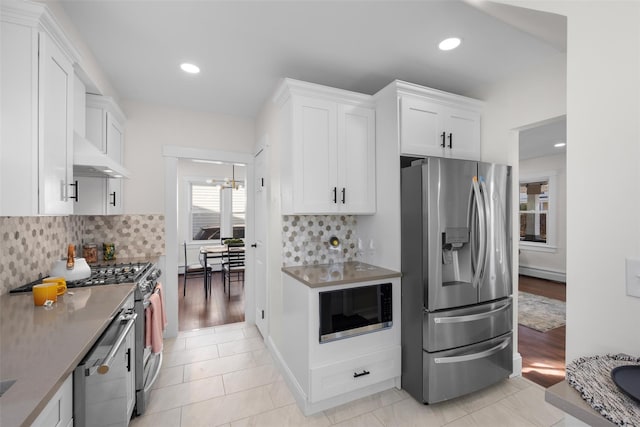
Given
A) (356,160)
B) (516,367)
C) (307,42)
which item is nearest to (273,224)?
(356,160)

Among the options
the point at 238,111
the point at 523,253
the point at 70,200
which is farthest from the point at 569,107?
the point at 523,253

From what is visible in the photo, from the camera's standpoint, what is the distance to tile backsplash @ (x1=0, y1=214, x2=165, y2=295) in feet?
5.52

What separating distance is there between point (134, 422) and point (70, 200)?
5.04ft

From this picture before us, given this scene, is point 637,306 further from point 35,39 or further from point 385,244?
point 35,39

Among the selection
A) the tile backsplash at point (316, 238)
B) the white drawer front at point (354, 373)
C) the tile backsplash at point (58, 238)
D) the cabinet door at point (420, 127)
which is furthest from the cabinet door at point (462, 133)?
the tile backsplash at point (58, 238)

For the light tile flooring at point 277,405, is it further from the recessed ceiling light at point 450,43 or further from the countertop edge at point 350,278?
the recessed ceiling light at point 450,43

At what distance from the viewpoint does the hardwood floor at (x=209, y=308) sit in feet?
12.2

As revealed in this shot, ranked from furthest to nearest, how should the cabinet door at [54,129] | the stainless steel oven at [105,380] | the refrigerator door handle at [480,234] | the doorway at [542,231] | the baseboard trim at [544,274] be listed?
the baseboard trim at [544,274] → the doorway at [542,231] → the refrigerator door handle at [480,234] → the cabinet door at [54,129] → the stainless steel oven at [105,380]

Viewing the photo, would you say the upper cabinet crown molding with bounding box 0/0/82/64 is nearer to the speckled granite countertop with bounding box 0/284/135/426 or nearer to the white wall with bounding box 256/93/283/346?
the speckled granite countertop with bounding box 0/284/135/426

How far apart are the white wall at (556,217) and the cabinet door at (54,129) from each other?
735 centimetres

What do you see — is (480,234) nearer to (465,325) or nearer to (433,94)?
(465,325)

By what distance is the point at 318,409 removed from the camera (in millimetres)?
2047

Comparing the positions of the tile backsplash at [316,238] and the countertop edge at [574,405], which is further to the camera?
the tile backsplash at [316,238]

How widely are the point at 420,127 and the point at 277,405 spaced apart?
8.14 ft
